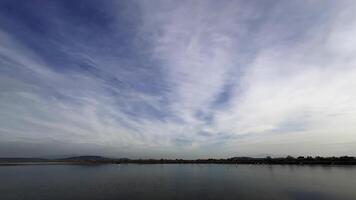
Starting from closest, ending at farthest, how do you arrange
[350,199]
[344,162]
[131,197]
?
[350,199] → [131,197] → [344,162]

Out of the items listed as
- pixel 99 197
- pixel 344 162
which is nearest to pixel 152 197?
pixel 99 197

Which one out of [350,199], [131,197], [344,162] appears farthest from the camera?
[344,162]

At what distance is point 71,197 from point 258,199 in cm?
2862

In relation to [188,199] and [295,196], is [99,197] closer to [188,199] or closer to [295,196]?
[188,199]

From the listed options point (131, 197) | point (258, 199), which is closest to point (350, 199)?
point (258, 199)

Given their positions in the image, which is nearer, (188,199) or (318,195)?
(188,199)

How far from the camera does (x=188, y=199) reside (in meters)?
35.0

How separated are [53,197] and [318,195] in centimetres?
4244

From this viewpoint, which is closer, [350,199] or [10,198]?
[350,199]

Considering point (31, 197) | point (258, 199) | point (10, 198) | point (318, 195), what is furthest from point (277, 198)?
point (10, 198)

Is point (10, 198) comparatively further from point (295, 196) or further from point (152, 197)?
point (295, 196)

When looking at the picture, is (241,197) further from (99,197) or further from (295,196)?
(99,197)

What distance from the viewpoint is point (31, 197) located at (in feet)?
123

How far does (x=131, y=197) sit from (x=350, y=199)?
32077 millimetres
